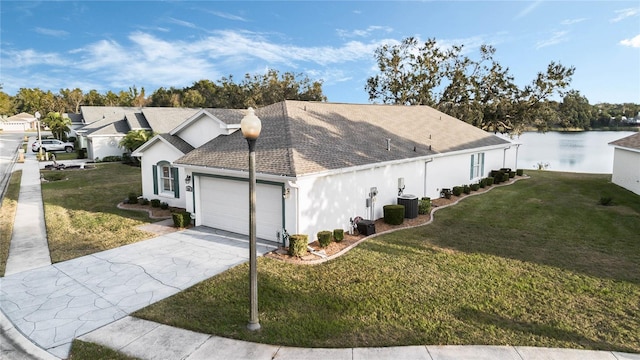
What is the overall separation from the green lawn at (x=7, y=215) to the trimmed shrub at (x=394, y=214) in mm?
12178

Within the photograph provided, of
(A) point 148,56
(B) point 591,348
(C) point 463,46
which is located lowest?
(B) point 591,348

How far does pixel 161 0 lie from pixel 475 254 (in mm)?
22584

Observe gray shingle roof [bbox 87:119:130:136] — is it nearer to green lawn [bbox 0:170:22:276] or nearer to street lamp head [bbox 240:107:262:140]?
green lawn [bbox 0:170:22:276]

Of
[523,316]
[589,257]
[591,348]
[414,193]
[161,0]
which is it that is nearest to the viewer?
[591,348]

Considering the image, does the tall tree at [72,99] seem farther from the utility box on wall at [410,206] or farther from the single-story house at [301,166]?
the utility box on wall at [410,206]

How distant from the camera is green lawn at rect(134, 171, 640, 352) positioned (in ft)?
22.3

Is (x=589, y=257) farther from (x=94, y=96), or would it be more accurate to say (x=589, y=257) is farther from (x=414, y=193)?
(x=94, y=96)

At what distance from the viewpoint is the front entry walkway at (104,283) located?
7.41 m

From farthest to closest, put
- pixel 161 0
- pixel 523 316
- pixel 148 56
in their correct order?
1. pixel 148 56
2. pixel 161 0
3. pixel 523 316

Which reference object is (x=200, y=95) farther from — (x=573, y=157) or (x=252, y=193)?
(x=252, y=193)

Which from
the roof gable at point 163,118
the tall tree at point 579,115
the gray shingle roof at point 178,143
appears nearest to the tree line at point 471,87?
the tall tree at point 579,115

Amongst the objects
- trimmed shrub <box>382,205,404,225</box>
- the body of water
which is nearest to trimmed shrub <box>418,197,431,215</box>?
trimmed shrub <box>382,205,404,225</box>

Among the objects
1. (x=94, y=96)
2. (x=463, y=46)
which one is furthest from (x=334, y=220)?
(x=94, y=96)

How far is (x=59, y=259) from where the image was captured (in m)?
10.9
